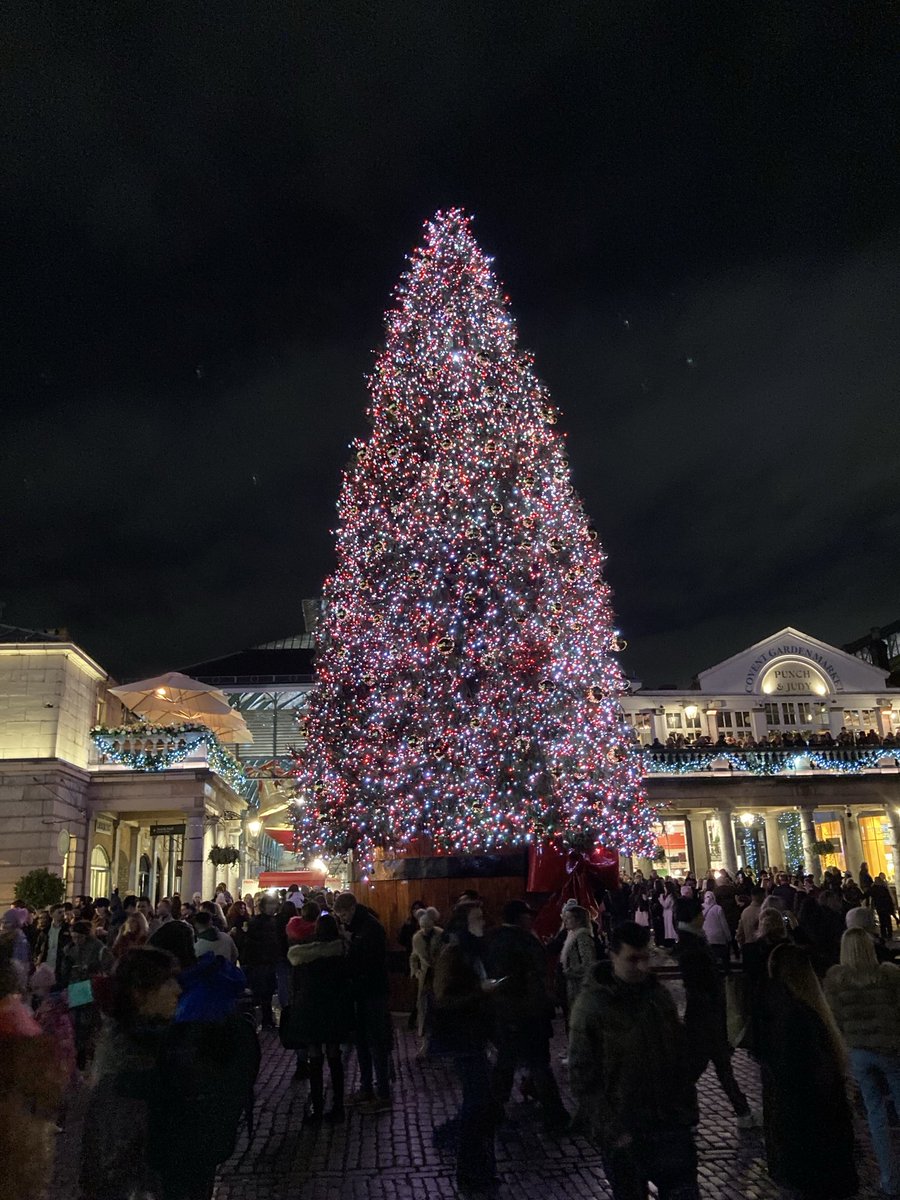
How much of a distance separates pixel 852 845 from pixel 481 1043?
37649mm

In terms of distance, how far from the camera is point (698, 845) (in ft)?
129

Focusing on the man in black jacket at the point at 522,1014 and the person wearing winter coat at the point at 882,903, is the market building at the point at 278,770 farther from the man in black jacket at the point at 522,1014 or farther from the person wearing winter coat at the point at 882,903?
the man in black jacket at the point at 522,1014

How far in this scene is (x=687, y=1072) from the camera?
4145 millimetres

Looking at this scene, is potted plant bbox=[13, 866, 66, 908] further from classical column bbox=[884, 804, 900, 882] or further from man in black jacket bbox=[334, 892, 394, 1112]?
classical column bbox=[884, 804, 900, 882]

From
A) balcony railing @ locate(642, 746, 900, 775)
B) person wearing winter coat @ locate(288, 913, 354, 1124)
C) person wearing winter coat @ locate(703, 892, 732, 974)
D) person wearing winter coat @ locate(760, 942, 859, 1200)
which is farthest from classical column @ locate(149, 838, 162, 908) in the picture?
person wearing winter coat @ locate(760, 942, 859, 1200)

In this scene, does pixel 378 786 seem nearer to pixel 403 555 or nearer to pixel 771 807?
pixel 403 555

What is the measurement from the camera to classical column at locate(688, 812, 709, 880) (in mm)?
39344

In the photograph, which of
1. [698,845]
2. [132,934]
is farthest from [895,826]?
[132,934]

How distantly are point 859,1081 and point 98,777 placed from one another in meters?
25.4

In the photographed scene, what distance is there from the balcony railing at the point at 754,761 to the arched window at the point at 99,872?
21.1 m

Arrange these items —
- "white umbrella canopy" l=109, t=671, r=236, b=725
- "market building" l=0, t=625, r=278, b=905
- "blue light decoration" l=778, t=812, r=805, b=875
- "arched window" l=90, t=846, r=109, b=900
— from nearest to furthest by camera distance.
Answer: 1. "market building" l=0, t=625, r=278, b=905
2. "white umbrella canopy" l=109, t=671, r=236, b=725
3. "arched window" l=90, t=846, r=109, b=900
4. "blue light decoration" l=778, t=812, r=805, b=875

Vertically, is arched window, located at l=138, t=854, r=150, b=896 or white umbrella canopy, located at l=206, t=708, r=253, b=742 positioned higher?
white umbrella canopy, located at l=206, t=708, r=253, b=742

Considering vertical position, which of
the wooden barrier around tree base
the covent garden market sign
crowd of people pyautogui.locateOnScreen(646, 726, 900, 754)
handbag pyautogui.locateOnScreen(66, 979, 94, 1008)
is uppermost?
the covent garden market sign

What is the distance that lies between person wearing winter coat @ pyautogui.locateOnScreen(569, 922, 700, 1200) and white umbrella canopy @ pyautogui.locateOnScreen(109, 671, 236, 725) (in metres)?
23.8
